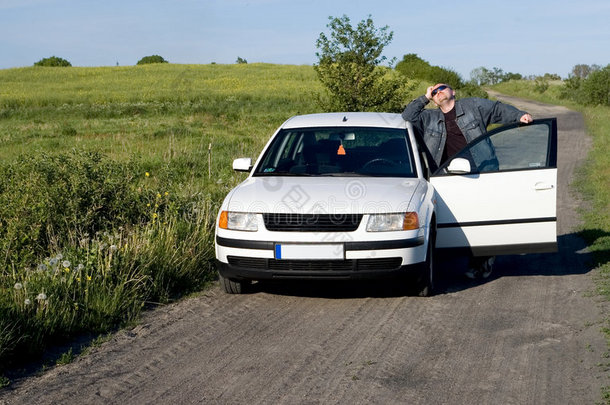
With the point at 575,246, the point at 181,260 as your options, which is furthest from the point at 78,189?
the point at 575,246

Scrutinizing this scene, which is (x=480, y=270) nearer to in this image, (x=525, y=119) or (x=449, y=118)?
(x=525, y=119)

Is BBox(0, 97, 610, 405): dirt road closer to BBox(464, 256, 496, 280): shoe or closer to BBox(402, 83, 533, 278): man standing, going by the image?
BBox(464, 256, 496, 280): shoe

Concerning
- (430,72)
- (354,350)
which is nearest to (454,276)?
(354,350)

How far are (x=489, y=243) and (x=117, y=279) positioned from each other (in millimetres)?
3324

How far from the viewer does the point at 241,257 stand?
6254mm

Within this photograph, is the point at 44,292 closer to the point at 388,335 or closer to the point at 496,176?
the point at 388,335

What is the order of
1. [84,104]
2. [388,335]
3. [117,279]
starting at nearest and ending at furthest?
[388,335] < [117,279] < [84,104]

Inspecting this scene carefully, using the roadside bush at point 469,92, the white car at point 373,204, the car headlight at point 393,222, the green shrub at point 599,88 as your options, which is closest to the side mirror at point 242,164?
the white car at point 373,204

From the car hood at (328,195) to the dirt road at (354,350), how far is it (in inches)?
32.3

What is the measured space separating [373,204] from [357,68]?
38.7 feet

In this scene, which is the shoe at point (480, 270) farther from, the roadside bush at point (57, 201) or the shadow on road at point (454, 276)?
the roadside bush at point (57, 201)

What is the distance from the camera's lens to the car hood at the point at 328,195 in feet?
20.1

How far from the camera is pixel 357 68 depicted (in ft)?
57.6

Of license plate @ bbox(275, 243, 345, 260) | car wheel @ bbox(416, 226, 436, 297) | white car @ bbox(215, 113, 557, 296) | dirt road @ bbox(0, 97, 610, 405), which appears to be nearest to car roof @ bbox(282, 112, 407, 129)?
white car @ bbox(215, 113, 557, 296)
